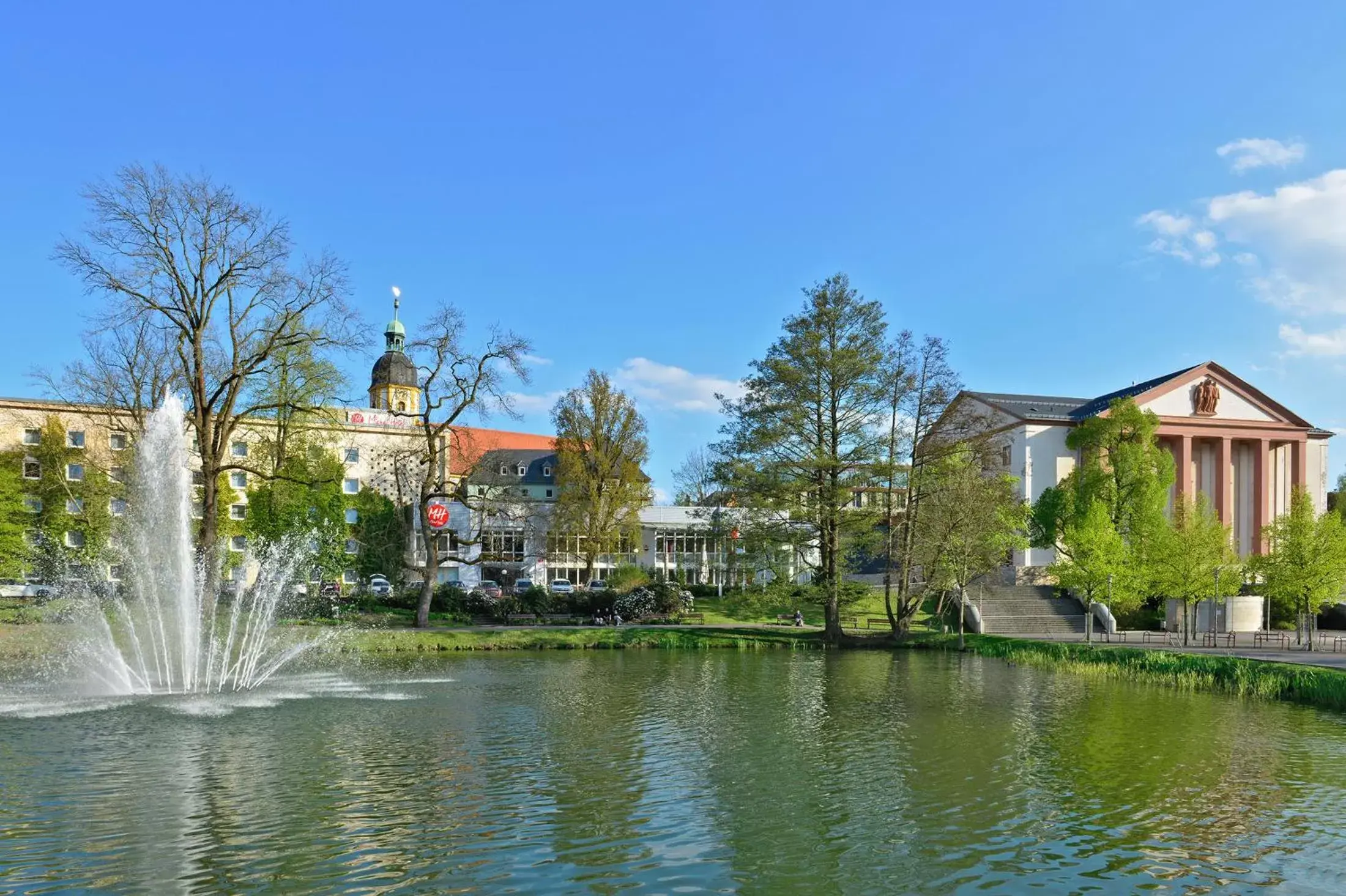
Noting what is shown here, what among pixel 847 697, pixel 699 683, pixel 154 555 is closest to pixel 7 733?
pixel 154 555

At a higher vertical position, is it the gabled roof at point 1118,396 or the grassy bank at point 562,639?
the gabled roof at point 1118,396

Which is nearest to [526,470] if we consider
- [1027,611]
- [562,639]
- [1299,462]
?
[1027,611]

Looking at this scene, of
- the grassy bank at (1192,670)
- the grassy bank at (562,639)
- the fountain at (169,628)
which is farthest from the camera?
the grassy bank at (562,639)

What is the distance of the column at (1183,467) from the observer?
57.6 m

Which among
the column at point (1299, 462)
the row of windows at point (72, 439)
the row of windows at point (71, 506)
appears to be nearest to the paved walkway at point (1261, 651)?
the column at point (1299, 462)

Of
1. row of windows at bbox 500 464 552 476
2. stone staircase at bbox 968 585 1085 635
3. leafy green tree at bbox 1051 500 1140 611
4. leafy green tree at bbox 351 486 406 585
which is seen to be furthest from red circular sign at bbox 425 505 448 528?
leafy green tree at bbox 1051 500 1140 611

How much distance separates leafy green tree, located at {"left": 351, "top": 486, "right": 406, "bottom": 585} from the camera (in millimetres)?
54531

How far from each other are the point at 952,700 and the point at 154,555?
2059 centimetres

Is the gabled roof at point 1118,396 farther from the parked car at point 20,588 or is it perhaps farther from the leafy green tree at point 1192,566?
the parked car at point 20,588

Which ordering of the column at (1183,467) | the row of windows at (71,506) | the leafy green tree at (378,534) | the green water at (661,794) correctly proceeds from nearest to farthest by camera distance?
the green water at (661,794), the row of windows at (71,506), the leafy green tree at (378,534), the column at (1183,467)

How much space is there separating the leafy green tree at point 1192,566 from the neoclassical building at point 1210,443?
56.5 ft

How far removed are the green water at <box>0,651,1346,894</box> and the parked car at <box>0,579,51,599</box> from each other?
96.0 feet

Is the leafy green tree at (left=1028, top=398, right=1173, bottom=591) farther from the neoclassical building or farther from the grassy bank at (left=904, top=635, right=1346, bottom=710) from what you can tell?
the grassy bank at (left=904, top=635, right=1346, bottom=710)

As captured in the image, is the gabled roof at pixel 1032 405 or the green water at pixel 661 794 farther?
the gabled roof at pixel 1032 405
